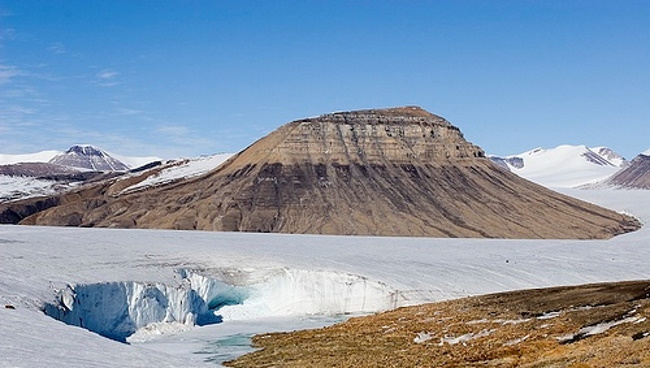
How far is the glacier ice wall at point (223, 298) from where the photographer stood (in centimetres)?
3625

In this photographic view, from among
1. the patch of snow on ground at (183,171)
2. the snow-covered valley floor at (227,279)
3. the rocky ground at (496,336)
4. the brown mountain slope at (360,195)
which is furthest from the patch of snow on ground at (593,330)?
the patch of snow on ground at (183,171)

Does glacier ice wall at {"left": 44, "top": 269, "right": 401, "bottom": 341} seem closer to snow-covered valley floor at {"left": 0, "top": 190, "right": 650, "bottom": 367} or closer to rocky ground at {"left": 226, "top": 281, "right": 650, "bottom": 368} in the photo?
snow-covered valley floor at {"left": 0, "top": 190, "right": 650, "bottom": 367}

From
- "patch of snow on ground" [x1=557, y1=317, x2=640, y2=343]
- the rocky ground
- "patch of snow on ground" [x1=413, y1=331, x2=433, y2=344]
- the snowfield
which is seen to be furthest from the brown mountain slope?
"patch of snow on ground" [x1=557, y1=317, x2=640, y2=343]

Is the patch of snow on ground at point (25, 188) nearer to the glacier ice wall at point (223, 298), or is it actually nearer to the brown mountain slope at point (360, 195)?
the brown mountain slope at point (360, 195)

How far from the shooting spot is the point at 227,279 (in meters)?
44.0

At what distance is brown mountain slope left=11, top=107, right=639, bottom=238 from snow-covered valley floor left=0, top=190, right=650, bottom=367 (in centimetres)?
5944

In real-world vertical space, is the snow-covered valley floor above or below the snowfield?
below

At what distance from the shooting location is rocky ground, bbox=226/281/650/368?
20.2m

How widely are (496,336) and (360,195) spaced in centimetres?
10333

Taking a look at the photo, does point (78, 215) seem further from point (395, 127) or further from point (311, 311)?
point (311, 311)

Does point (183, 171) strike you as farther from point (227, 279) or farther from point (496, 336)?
point (496, 336)

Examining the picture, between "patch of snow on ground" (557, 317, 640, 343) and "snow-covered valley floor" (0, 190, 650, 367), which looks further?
"snow-covered valley floor" (0, 190, 650, 367)

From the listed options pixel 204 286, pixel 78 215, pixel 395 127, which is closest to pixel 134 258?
pixel 204 286

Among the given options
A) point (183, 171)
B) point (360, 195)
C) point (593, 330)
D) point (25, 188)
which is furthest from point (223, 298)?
point (25, 188)
